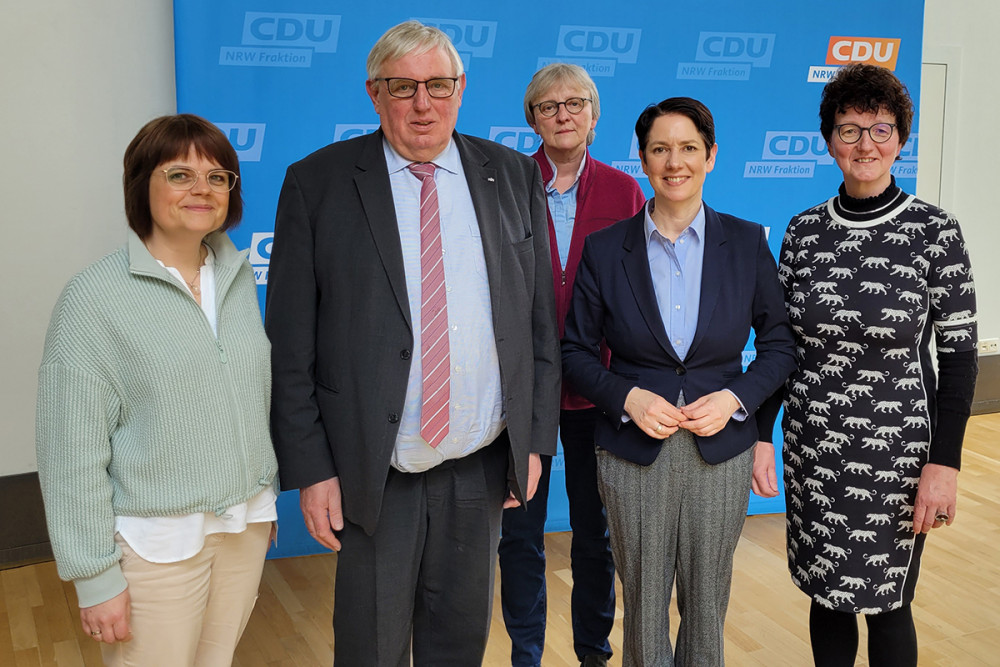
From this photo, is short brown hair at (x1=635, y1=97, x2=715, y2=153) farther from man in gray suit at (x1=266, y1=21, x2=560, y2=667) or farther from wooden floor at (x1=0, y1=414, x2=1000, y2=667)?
wooden floor at (x1=0, y1=414, x2=1000, y2=667)

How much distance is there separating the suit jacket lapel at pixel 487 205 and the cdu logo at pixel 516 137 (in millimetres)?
1847

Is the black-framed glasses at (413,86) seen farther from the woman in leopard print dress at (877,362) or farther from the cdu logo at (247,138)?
the cdu logo at (247,138)

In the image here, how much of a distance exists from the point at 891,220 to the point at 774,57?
7.92ft

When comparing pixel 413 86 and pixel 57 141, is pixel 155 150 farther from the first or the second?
pixel 57 141

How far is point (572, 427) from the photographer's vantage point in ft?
8.60

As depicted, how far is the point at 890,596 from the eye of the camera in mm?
2104

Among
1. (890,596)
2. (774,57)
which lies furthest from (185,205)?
(774,57)

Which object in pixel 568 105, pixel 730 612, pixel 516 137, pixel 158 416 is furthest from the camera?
pixel 516 137

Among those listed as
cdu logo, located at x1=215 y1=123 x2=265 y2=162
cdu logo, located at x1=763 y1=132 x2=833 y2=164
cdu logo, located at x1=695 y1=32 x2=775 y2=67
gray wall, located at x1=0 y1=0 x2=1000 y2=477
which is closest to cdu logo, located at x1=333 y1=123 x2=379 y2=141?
cdu logo, located at x1=215 y1=123 x2=265 y2=162

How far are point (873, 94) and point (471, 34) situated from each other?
213 cm

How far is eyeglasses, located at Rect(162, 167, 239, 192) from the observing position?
5.48 ft

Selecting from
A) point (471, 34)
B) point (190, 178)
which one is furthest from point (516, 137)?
point (190, 178)

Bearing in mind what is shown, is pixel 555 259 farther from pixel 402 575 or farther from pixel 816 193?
pixel 816 193

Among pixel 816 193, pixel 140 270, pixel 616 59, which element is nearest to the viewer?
pixel 140 270
